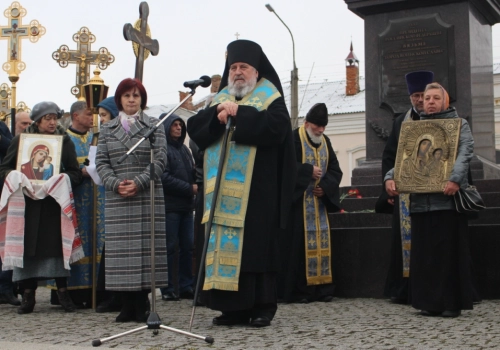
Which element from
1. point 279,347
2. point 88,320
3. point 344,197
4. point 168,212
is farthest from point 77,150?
point 279,347

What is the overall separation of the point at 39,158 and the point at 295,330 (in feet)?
10.8

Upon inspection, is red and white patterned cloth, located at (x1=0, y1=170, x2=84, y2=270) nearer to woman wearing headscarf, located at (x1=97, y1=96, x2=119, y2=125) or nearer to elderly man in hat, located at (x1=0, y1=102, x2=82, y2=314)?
Answer: elderly man in hat, located at (x1=0, y1=102, x2=82, y2=314)

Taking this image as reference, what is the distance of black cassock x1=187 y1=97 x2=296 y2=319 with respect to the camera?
22.3 feet

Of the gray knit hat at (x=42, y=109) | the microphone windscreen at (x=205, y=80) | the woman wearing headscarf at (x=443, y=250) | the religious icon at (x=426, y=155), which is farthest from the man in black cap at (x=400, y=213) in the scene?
the gray knit hat at (x=42, y=109)

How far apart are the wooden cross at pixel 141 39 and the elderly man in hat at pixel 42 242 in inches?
135

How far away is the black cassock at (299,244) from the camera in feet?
30.3

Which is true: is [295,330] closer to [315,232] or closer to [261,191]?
[261,191]

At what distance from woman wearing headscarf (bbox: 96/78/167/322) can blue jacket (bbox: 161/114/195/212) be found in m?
2.13

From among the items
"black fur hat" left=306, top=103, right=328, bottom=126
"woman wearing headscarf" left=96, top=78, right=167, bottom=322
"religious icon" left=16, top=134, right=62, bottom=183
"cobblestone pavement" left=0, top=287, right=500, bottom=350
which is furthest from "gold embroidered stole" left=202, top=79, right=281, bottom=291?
"black fur hat" left=306, top=103, right=328, bottom=126

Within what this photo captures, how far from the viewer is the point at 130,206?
736cm

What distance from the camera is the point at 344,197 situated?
10500 mm

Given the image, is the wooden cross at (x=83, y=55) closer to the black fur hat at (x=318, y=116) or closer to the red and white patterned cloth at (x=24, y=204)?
the black fur hat at (x=318, y=116)

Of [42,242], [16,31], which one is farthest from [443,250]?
[16,31]

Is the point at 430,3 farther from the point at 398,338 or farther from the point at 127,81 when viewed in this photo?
the point at 398,338
